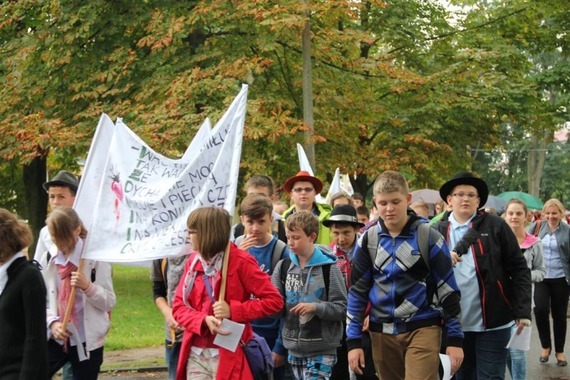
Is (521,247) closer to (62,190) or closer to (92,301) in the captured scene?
(62,190)

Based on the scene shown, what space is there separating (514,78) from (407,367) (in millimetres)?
19113

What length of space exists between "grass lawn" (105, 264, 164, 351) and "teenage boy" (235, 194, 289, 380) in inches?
241

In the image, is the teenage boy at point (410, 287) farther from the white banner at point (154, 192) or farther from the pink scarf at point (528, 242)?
the pink scarf at point (528, 242)

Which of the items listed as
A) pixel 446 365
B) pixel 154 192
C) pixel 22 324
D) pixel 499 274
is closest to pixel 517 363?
pixel 499 274

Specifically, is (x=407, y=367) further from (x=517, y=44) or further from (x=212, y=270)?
(x=517, y=44)

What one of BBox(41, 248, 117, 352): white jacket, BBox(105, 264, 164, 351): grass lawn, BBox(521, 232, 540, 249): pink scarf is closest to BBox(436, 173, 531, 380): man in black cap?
BBox(41, 248, 117, 352): white jacket

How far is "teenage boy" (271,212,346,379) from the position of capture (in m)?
7.53

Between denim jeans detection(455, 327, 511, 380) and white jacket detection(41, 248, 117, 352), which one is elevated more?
white jacket detection(41, 248, 117, 352)

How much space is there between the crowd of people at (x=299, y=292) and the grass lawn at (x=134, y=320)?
231 inches

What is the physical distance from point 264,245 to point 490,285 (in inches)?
66.2

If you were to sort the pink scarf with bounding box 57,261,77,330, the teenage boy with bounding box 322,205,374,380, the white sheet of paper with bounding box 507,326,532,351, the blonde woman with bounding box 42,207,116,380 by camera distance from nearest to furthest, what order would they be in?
the blonde woman with bounding box 42,207,116,380
the pink scarf with bounding box 57,261,77,330
the teenage boy with bounding box 322,205,374,380
the white sheet of paper with bounding box 507,326,532,351

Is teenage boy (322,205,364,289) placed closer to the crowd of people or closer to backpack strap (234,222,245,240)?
the crowd of people

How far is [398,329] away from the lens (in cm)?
658

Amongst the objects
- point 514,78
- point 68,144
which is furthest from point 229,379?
point 514,78
